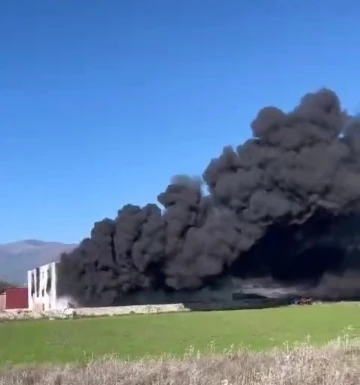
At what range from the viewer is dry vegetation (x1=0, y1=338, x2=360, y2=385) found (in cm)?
1138

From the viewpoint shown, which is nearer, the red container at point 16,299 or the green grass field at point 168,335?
the green grass field at point 168,335

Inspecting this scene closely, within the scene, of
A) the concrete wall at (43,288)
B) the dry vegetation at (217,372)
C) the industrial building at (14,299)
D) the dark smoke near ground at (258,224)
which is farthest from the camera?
the industrial building at (14,299)

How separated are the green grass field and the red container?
41.7 m

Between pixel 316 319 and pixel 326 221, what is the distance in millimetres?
27269

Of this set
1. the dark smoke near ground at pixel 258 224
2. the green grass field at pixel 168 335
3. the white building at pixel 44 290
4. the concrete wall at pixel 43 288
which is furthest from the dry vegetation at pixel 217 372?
the concrete wall at pixel 43 288

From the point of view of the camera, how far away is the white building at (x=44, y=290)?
76125 mm

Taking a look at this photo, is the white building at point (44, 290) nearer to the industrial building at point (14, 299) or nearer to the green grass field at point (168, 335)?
the industrial building at point (14, 299)

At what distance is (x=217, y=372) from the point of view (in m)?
12.7

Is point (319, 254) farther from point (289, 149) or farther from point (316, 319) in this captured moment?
point (316, 319)

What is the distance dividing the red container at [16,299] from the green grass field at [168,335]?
41.7 metres

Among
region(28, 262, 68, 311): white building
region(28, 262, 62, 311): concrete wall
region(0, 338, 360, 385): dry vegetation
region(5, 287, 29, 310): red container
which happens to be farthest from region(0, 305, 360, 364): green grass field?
region(5, 287, 29, 310): red container

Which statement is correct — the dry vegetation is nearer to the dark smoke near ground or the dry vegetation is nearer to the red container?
the dark smoke near ground

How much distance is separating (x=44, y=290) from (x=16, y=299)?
1067 cm

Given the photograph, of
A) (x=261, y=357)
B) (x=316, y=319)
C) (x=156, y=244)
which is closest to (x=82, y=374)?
(x=261, y=357)
